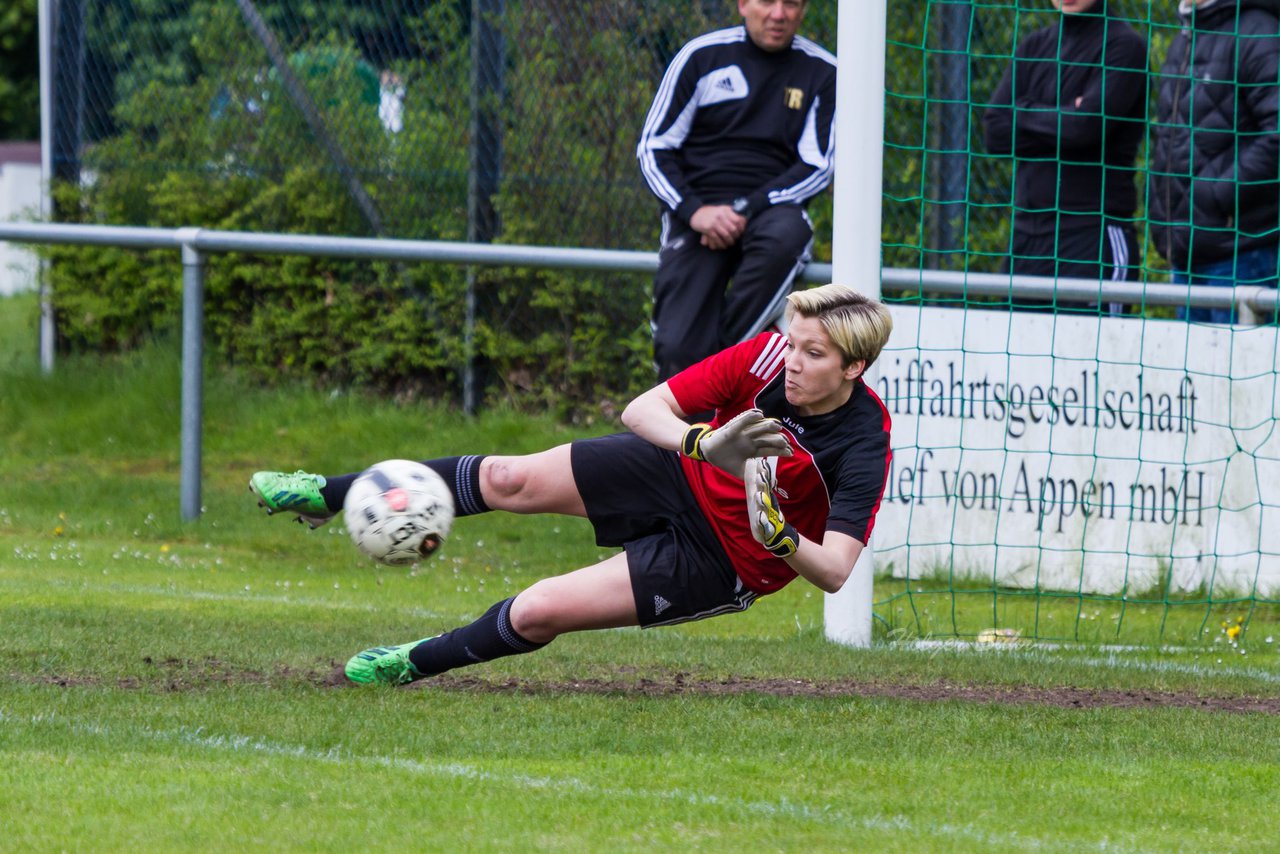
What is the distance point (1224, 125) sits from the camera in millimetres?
8203

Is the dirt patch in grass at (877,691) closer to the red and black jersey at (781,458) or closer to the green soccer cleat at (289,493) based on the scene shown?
the red and black jersey at (781,458)

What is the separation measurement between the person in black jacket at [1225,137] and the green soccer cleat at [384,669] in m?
4.44

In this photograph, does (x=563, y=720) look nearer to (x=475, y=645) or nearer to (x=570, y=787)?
(x=475, y=645)

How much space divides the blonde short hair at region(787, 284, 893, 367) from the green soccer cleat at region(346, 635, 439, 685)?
164 cm

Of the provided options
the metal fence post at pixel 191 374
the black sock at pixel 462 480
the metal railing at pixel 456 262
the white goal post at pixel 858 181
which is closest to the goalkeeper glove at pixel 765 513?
the black sock at pixel 462 480

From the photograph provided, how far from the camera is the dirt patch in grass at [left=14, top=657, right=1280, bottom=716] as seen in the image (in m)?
5.41

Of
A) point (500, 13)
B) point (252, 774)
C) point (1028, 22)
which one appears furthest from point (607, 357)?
point (252, 774)

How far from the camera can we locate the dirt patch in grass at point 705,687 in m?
5.41

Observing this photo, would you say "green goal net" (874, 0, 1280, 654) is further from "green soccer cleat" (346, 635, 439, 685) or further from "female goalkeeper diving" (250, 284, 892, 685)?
"green soccer cleat" (346, 635, 439, 685)

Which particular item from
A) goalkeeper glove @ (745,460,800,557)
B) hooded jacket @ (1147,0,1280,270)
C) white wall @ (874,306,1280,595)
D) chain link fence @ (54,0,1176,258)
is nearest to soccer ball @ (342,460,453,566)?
goalkeeper glove @ (745,460,800,557)

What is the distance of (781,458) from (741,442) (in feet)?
1.72

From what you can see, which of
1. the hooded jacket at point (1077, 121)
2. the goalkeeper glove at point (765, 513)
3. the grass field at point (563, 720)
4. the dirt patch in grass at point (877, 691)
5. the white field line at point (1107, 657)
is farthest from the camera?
the hooded jacket at point (1077, 121)

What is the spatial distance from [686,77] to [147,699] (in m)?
4.08

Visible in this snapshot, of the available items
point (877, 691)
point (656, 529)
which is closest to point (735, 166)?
point (656, 529)
